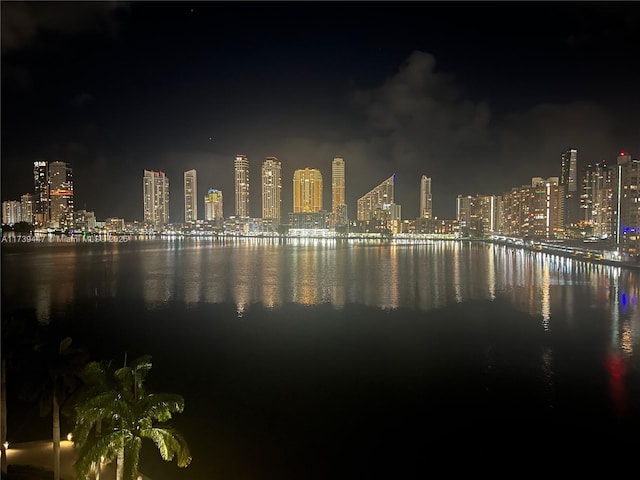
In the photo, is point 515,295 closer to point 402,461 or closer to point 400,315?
point 400,315

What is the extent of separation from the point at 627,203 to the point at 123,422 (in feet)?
150

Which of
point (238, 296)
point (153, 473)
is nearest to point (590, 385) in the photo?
point (153, 473)

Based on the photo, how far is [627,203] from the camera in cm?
4031

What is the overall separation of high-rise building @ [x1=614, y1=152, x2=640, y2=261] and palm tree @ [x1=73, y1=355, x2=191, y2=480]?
40321mm

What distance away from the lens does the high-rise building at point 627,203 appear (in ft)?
125

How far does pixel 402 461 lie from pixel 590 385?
14.8ft

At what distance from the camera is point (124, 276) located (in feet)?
77.9

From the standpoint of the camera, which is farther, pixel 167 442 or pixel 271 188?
pixel 271 188

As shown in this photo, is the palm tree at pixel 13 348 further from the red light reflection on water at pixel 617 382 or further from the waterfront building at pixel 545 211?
the waterfront building at pixel 545 211

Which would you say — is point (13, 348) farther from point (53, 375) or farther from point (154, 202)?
point (154, 202)

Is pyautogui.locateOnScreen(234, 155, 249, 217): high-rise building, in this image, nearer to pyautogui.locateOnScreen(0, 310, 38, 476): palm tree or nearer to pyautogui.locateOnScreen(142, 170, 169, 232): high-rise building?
pyautogui.locateOnScreen(142, 170, 169, 232): high-rise building

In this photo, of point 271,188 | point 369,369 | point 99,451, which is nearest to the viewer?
point 99,451

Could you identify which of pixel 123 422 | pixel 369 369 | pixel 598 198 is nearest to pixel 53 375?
pixel 123 422

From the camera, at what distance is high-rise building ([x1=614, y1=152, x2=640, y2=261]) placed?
38156mm
